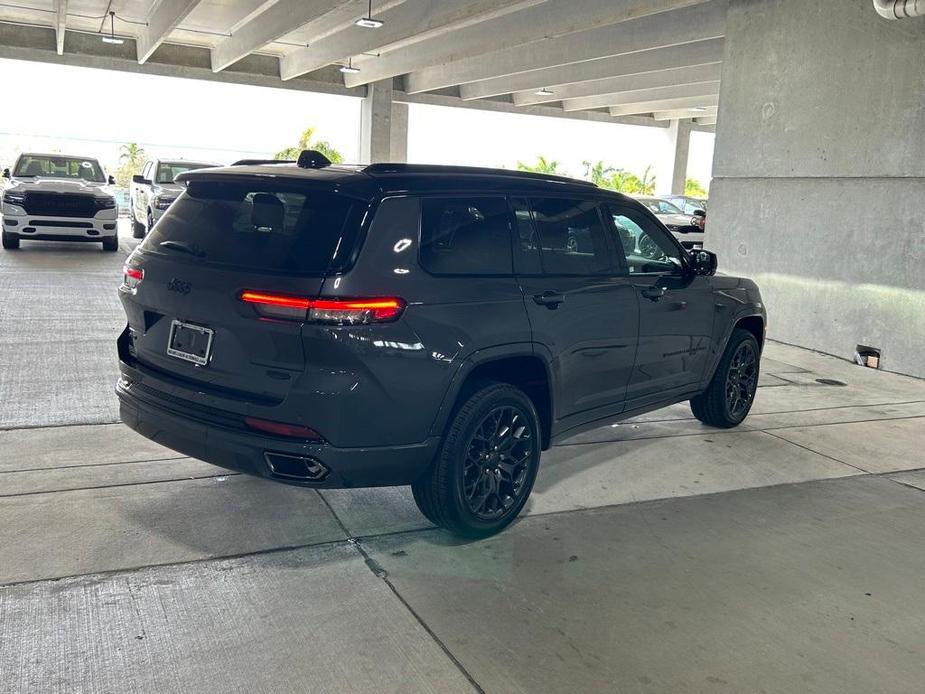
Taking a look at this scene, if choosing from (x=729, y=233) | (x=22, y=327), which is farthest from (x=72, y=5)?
(x=729, y=233)

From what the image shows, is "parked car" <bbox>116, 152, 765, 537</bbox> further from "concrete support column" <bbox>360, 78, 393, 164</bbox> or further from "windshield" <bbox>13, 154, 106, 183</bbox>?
"concrete support column" <bbox>360, 78, 393, 164</bbox>

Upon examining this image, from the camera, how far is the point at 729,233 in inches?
426

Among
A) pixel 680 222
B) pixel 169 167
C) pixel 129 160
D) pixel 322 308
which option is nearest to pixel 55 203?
pixel 169 167

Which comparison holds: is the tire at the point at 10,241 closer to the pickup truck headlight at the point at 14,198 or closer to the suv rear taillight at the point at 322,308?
the pickup truck headlight at the point at 14,198

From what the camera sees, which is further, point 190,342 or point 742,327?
point 742,327

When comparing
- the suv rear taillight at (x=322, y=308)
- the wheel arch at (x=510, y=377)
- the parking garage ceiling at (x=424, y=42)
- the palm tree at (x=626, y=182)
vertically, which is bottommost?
the wheel arch at (x=510, y=377)

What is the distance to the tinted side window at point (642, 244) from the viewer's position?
4.80 metres

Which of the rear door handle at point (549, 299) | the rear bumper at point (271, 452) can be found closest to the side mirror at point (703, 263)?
the rear door handle at point (549, 299)

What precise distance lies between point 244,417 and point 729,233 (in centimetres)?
876

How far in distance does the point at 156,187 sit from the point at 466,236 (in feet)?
42.6

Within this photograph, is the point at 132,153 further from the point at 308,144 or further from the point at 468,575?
the point at 468,575

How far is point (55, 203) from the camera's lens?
14.2m

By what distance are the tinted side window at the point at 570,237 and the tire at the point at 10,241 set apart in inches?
509

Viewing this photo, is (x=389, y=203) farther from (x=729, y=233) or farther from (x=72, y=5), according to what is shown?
(x=72, y=5)
